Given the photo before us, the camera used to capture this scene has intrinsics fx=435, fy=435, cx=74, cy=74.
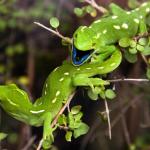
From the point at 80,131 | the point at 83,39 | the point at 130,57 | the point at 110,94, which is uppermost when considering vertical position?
the point at 83,39

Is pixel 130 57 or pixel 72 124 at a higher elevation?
pixel 130 57

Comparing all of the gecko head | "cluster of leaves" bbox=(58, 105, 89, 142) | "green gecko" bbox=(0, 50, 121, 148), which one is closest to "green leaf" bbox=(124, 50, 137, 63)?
"green gecko" bbox=(0, 50, 121, 148)

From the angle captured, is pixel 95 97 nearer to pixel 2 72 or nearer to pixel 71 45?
pixel 71 45

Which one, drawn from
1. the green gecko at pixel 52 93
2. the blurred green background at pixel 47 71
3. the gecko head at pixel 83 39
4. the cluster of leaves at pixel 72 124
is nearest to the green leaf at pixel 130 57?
the green gecko at pixel 52 93

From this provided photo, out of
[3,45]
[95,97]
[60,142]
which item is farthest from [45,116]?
[3,45]

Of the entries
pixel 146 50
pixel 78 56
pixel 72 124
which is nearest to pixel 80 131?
pixel 72 124

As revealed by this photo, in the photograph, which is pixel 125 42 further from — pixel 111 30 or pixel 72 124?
pixel 72 124

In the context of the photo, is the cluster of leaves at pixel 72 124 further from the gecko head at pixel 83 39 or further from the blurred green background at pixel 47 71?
the blurred green background at pixel 47 71
